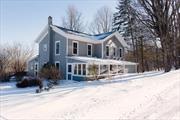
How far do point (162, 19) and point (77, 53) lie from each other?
33.0 feet

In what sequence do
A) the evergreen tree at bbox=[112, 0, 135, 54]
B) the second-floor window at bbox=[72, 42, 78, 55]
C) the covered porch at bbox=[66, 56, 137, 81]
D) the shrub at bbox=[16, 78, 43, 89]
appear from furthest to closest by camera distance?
the evergreen tree at bbox=[112, 0, 135, 54] < the second-floor window at bbox=[72, 42, 78, 55] < the covered porch at bbox=[66, 56, 137, 81] < the shrub at bbox=[16, 78, 43, 89]

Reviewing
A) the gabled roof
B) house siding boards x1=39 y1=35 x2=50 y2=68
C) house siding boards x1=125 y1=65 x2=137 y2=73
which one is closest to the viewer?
the gabled roof

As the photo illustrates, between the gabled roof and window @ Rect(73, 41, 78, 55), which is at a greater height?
the gabled roof

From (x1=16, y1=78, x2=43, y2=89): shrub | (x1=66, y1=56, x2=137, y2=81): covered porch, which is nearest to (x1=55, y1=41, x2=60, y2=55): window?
(x1=66, y1=56, x2=137, y2=81): covered porch

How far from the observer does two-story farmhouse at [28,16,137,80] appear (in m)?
21.3

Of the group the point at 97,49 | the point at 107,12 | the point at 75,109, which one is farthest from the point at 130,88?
the point at 107,12

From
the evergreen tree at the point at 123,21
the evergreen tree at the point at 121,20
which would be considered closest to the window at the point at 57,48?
the evergreen tree at the point at 123,21

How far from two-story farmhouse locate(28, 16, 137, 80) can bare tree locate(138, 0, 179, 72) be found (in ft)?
21.1

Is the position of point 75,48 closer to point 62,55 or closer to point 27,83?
point 62,55

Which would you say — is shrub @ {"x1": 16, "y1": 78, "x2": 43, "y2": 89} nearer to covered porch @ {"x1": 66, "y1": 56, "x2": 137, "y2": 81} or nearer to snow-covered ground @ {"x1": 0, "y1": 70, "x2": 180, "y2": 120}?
covered porch @ {"x1": 66, "y1": 56, "x2": 137, "y2": 81}

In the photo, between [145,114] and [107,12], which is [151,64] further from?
[145,114]

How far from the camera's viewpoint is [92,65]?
64.2 ft

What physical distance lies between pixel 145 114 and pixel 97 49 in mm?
19216

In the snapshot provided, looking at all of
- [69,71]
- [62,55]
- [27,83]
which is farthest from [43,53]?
[27,83]
